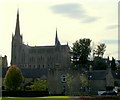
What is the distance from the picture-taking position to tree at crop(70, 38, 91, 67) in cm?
9988

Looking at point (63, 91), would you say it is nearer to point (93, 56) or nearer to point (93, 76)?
point (93, 76)

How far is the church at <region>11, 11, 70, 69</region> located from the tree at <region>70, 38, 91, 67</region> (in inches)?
1588

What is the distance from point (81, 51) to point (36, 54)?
53506 millimetres

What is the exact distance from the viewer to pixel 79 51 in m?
101

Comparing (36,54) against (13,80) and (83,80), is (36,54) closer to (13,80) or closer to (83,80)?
(13,80)

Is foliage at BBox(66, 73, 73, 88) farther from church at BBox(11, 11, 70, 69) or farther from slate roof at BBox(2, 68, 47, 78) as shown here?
church at BBox(11, 11, 70, 69)

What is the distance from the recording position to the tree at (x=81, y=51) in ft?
328

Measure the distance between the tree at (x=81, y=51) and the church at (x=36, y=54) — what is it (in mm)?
40346

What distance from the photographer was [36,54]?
151 meters

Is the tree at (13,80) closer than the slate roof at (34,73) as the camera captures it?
Yes

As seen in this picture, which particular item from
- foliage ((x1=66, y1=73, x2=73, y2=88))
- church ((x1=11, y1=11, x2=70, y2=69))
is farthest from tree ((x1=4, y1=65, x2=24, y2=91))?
church ((x1=11, y1=11, x2=70, y2=69))

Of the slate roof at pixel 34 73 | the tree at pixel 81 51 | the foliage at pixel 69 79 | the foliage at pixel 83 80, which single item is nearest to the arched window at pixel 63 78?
the foliage at pixel 69 79

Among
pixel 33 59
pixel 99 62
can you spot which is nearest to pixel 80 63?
pixel 99 62

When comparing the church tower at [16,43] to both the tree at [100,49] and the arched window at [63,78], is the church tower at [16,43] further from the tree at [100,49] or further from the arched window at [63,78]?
the arched window at [63,78]
